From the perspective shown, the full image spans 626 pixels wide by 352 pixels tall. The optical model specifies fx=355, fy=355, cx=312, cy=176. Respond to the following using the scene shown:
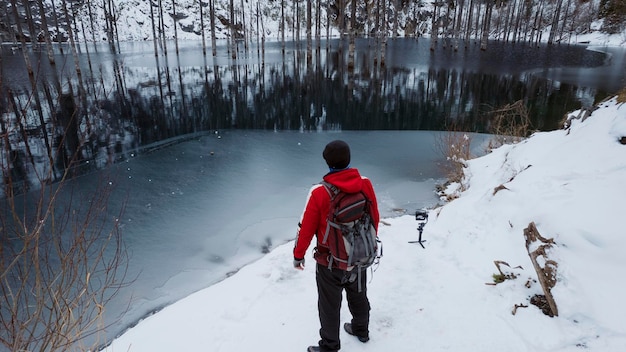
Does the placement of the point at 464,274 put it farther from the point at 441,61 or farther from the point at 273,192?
the point at 441,61

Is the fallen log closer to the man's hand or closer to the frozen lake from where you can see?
the man's hand

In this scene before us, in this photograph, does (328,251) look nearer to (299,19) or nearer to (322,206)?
(322,206)

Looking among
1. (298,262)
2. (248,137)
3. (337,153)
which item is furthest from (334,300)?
(248,137)

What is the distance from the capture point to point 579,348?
269 centimetres

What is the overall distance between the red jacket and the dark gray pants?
141 millimetres

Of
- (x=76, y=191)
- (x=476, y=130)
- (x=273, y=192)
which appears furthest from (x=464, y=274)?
(x=476, y=130)

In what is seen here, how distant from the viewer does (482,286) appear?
3.70 meters

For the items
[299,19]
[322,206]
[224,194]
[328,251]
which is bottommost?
[224,194]

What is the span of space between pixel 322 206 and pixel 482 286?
7.37ft

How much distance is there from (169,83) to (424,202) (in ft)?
59.3

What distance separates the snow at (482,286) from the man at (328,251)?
358 millimetres

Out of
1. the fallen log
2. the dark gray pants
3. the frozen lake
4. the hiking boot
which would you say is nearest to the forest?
the frozen lake

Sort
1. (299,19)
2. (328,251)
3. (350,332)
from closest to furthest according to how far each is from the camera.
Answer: (328,251), (350,332), (299,19)

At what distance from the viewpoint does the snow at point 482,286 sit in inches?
117
